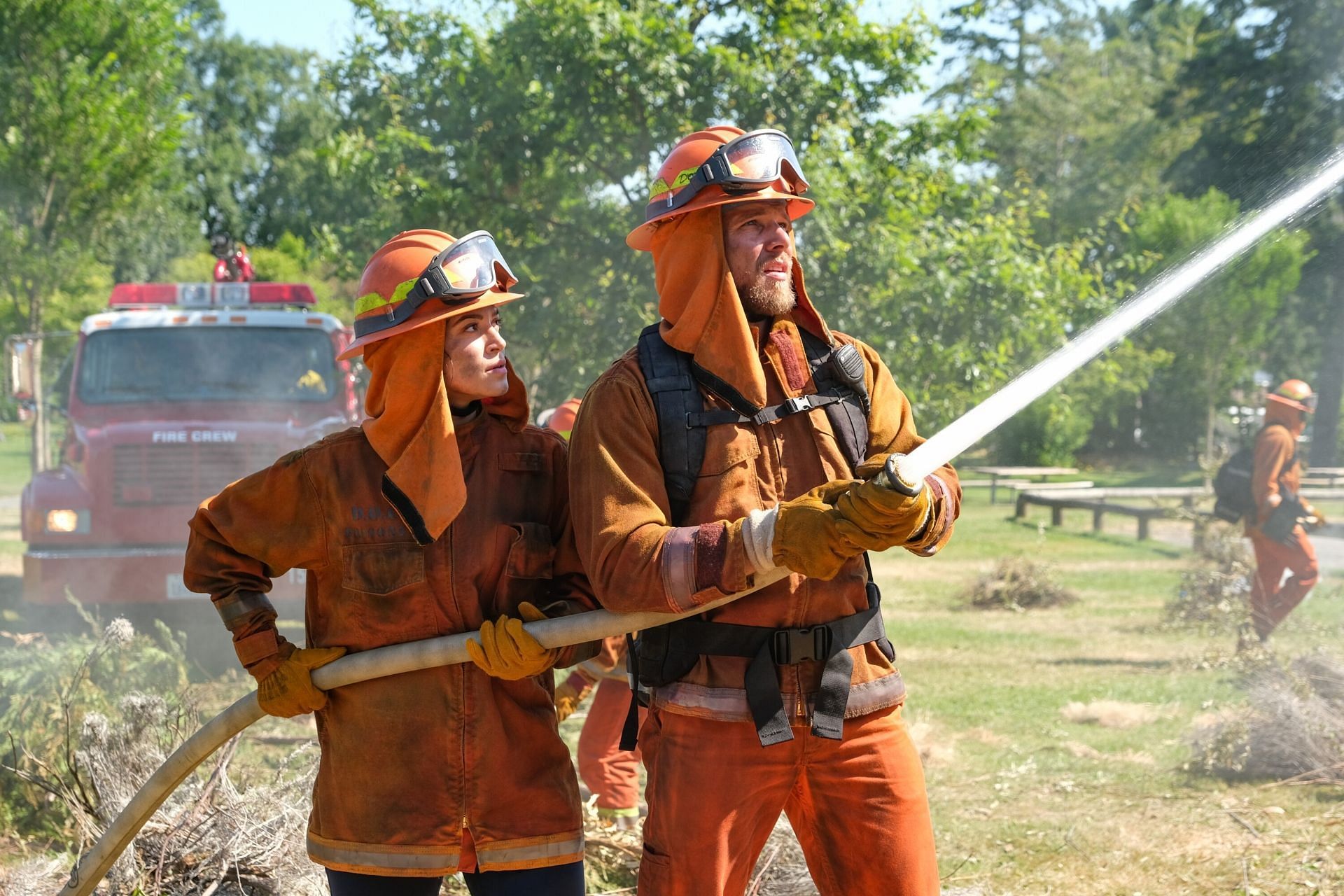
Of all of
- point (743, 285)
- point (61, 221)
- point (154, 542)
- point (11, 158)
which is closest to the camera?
point (743, 285)

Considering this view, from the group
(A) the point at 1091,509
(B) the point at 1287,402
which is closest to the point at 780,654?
(B) the point at 1287,402

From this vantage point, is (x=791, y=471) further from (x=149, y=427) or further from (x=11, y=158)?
(x=11, y=158)

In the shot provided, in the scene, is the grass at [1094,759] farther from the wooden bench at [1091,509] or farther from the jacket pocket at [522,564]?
the wooden bench at [1091,509]

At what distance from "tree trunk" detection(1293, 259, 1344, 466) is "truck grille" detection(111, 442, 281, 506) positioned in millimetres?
21400

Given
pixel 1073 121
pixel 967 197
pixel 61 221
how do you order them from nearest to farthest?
1. pixel 967 197
2. pixel 61 221
3. pixel 1073 121

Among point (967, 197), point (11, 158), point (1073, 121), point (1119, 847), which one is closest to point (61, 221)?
point (11, 158)

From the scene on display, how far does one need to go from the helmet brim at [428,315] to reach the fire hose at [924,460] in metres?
0.64

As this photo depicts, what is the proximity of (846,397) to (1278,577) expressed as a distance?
669 cm

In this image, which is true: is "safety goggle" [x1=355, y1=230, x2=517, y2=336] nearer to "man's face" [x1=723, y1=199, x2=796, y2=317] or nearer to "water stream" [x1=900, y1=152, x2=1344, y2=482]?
"man's face" [x1=723, y1=199, x2=796, y2=317]

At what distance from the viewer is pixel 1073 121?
118ft

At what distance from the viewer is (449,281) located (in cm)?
274

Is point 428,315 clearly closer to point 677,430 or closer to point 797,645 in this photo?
point 677,430

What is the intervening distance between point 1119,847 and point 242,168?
45.2 m

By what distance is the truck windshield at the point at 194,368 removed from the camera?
27.0ft
